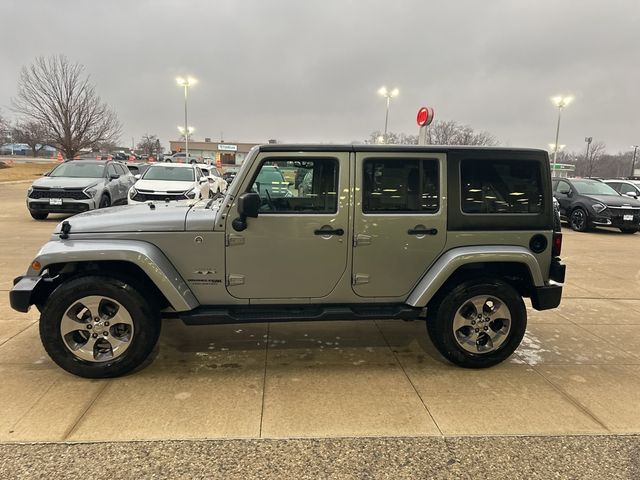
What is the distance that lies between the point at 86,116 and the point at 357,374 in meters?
35.7

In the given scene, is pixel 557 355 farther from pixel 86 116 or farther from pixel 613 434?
pixel 86 116

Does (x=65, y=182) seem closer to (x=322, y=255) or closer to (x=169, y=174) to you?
(x=169, y=174)

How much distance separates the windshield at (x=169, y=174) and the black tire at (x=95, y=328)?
1001 centimetres

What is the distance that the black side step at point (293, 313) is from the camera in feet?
11.6

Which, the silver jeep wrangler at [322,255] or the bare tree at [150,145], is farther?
the bare tree at [150,145]

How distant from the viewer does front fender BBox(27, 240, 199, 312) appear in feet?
10.9

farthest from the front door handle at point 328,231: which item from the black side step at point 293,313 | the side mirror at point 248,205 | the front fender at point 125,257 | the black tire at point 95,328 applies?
the black tire at point 95,328

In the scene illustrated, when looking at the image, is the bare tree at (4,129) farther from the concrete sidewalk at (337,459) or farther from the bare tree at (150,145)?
the concrete sidewalk at (337,459)

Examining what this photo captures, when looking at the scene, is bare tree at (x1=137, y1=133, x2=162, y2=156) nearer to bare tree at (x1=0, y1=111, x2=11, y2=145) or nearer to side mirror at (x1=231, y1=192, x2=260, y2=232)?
bare tree at (x1=0, y1=111, x2=11, y2=145)

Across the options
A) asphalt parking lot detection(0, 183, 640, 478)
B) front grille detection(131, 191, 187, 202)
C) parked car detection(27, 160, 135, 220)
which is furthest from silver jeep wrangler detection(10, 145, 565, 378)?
parked car detection(27, 160, 135, 220)

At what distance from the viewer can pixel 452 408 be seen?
10.6 feet

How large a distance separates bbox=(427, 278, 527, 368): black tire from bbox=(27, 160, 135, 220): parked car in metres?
10.1

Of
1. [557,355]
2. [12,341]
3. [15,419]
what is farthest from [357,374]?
[12,341]

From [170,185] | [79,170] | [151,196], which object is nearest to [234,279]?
[151,196]
